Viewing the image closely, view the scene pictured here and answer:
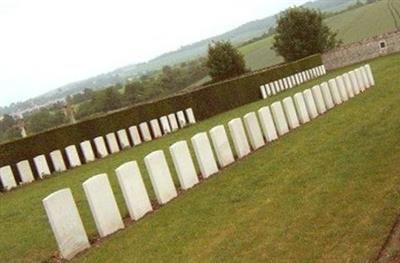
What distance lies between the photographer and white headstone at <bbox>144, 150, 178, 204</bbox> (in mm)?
9906

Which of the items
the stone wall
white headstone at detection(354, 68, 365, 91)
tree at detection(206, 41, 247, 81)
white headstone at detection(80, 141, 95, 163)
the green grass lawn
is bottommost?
the stone wall

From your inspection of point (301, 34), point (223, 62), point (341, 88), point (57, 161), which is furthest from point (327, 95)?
point (301, 34)

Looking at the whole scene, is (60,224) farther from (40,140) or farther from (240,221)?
(40,140)

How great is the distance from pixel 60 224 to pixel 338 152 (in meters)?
5.29

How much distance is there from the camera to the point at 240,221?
25.8 ft

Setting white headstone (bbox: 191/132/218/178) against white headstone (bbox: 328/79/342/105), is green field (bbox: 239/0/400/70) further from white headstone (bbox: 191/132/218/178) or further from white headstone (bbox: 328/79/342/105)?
white headstone (bbox: 191/132/218/178)

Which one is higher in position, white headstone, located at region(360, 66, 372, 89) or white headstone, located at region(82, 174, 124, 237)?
white headstone, located at region(82, 174, 124, 237)

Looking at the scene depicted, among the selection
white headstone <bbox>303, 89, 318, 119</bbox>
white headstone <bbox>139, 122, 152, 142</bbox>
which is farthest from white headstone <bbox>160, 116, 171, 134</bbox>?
white headstone <bbox>303, 89, 318, 119</bbox>

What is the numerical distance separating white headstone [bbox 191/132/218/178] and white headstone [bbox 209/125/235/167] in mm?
449

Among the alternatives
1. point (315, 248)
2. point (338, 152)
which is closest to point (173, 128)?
point (338, 152)

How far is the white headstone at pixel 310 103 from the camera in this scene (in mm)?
17106

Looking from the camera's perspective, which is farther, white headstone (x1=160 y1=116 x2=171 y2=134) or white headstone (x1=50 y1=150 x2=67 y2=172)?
white headstone (x1=160 y1=116 x2=171 y2=134)

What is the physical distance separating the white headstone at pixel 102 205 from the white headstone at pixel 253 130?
530cm

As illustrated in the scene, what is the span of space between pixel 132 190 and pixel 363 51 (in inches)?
1658
